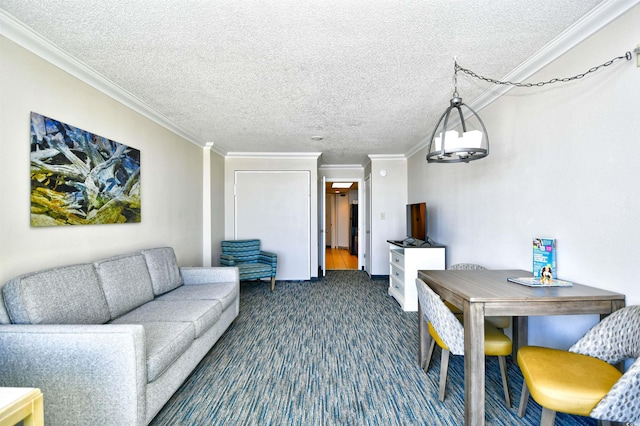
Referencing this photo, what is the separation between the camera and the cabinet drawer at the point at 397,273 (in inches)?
161

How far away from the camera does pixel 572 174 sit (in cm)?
195

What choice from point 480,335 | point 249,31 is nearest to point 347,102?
point 249,31

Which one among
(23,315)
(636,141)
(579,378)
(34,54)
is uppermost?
(34,54)

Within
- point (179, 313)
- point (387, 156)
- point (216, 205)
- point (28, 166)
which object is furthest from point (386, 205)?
point (28, 166)

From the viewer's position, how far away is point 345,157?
5.81 metres

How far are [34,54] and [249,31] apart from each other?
4.92 feet

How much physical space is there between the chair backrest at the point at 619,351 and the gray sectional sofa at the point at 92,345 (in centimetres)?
216

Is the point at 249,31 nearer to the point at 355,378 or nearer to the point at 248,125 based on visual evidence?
the point at 248,125

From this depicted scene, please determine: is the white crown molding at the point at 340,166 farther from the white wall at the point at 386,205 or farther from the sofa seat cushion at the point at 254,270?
the sofa seat cushion at the point at 254,270

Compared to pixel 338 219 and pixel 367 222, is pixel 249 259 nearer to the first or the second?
pixel 367 222

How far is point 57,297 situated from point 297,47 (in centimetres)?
229

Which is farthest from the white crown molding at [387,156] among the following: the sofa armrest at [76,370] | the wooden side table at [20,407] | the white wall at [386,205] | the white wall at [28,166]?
the wooden side table at [20,407]

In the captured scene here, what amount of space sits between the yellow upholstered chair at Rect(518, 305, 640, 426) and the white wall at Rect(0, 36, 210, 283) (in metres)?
3.10

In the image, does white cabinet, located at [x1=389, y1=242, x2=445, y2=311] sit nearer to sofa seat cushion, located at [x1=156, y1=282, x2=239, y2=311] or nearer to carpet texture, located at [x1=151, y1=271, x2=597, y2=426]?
carpet texture, located at [x1=151, y1=271, x2=597, y2=426]
